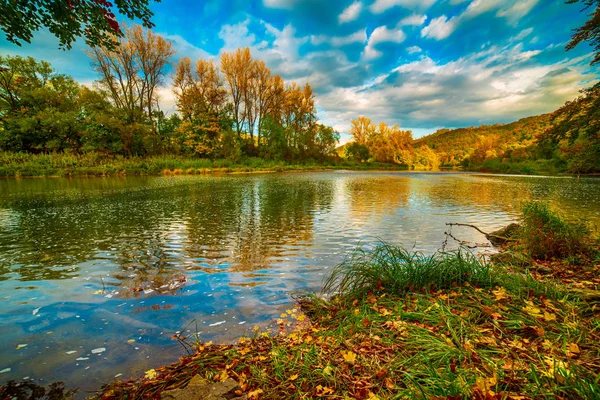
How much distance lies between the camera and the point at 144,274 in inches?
228

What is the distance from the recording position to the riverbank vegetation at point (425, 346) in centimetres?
213

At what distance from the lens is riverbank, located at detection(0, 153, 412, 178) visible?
31859 mm

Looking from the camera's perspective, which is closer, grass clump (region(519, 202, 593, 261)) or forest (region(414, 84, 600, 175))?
grass clump (region(519, 202, 593, 261))

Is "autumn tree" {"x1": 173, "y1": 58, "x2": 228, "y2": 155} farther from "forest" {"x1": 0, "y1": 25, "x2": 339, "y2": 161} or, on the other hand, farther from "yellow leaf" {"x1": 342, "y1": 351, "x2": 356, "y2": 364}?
"yellow leaf" {"x1": 342, "y1": 351, "x2": 356, "y2": 364}

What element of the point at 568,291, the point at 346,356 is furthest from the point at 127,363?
the point at 568,291

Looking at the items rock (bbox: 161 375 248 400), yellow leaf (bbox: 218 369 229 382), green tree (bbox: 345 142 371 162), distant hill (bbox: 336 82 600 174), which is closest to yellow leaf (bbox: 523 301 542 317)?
rock (bbox: 161 375 248 400)

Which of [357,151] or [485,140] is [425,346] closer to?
[357,151]

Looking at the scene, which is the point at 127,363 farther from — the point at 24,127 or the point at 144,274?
the point at 24,127

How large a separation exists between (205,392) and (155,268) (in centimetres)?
453

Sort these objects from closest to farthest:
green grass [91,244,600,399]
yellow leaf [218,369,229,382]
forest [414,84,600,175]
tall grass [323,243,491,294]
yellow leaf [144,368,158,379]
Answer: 1. green grass [91,244,600,399]
2. yellow leaf [218,369,229,382]
3. yellow leaf [144,368,158,379]
4. tall grass [323,243,491,294]
5. forest [414,84,600,175]

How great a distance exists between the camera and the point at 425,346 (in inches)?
103

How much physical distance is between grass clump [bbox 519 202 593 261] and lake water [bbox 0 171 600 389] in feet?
5.32

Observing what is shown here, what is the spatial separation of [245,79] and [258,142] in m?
12.4

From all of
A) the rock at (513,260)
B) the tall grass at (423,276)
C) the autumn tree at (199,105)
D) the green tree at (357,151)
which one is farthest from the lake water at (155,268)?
the green tree at (357,151)
